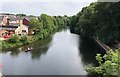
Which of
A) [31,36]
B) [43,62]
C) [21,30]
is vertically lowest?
[43,62]

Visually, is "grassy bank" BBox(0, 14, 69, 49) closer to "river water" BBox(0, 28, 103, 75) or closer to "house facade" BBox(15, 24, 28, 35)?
"house facade" BBox(15, 24, 28, 35)

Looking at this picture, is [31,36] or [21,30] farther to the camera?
[21,30]

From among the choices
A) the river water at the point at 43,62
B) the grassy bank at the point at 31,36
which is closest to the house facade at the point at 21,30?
the grassy bank at the point at 31,36

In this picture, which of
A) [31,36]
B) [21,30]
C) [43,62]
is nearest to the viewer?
[43,62]

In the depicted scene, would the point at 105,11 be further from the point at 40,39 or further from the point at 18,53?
the point at 40,39

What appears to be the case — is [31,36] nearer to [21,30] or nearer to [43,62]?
[21,30]

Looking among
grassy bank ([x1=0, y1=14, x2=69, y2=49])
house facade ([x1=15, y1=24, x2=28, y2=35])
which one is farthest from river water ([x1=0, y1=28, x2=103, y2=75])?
house facade ([x1=15, y1=24, x2=28, y2=35])

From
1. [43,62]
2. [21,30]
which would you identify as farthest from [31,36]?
[43,62]

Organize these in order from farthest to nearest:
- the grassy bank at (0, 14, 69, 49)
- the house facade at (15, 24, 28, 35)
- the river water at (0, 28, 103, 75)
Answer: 1. the house facade at (15, 24, 28, 35)
2. the grassy bank at (0, 14, 69, 49)
3. the river water at (0, 28, 103, 75)

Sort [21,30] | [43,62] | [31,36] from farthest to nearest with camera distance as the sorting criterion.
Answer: [21,30] < [31,36] < [43,62]

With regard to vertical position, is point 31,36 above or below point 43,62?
above

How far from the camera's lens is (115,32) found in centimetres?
1205

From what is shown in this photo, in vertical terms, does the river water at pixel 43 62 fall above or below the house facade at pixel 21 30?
below

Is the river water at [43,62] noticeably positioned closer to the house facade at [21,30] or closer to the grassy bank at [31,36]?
the grassy bank at [31,36]
